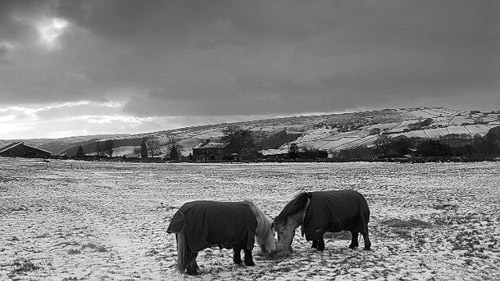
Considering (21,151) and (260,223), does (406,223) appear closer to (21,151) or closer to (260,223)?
(260,223)

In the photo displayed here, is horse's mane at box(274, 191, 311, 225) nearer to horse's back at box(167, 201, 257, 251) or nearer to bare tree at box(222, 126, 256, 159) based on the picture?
horse's back at box(167, 201, 257, 251)

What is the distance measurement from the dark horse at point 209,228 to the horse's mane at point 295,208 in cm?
120

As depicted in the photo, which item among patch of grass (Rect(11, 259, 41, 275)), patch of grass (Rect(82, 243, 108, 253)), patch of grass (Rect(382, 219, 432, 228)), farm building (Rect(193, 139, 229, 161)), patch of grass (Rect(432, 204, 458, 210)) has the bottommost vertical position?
patch of grass (Rect(432, 204, 458, 210))

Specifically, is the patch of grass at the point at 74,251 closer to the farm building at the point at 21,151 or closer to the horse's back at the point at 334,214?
the horse's back at the point at 334,214

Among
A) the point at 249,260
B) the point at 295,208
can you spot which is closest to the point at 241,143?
the point at 295,208

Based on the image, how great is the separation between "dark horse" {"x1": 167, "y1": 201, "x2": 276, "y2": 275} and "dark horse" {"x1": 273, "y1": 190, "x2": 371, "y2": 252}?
132cm

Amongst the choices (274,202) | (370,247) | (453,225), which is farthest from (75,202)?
(453,225)

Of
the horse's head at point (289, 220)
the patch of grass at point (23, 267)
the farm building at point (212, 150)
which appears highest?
the farm building at point (212, 150)

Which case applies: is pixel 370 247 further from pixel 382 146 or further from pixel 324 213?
pixel 382 146

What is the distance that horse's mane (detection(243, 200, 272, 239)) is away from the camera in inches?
444

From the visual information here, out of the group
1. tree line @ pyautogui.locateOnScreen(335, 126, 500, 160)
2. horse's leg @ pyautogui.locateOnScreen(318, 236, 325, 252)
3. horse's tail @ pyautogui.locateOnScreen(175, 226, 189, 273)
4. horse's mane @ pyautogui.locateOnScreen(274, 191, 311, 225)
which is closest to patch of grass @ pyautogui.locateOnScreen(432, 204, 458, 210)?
horse's leg @ pyautogui.locateOnScreen(318, 236, 325, 252)

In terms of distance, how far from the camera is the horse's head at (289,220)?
39.3 feet

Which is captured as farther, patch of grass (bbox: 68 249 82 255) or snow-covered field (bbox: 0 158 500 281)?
patch of grass (bbox: 68 249 82 255)

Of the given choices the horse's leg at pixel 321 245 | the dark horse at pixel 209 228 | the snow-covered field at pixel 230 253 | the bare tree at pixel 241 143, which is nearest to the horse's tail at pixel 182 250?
the dark horse at pixel 209 228
